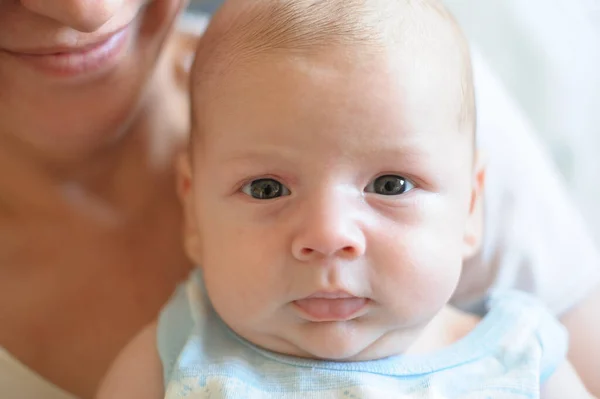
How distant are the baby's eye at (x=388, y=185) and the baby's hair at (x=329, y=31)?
0.12 metres

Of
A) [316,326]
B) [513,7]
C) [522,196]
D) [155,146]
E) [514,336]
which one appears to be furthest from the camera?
[513,7]

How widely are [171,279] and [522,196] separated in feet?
2.04

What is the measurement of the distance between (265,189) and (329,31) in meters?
0.22

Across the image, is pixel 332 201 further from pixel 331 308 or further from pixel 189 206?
pixel 189 206

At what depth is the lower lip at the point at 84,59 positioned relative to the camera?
3.43 feet

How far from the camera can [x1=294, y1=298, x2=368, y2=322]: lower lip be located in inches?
37.0

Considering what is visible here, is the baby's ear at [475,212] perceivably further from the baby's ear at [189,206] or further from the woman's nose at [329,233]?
the baby's ear at [189,206]

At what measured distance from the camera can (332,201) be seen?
36.1 inches

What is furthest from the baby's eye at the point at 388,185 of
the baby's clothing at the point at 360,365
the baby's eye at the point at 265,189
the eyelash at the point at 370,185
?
the baby's clothing at the point at 360,365

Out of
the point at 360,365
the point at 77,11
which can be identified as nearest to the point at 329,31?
the point at 77,11

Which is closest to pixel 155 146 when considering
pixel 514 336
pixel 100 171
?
pixel 100 171

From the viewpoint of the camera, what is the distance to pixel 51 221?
52.4 inches

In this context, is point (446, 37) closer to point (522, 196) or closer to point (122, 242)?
point (522, 196)

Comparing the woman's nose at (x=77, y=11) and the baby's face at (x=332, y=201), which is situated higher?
the woman's nose at (x=77, y=11)
